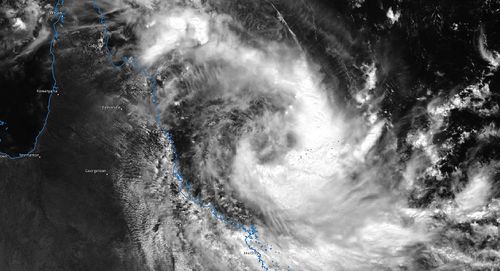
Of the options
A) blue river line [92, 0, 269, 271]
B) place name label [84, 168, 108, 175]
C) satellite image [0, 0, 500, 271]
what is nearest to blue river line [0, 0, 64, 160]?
satellite image [0, 0, 500, 271]

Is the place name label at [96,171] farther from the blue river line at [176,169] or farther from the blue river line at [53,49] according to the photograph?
the blue river line at [176,169]

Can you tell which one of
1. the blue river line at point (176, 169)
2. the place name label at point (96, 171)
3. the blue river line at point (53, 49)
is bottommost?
the place name label at point (96, 171)

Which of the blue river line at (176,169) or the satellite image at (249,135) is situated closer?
the satellite image at (249,135)

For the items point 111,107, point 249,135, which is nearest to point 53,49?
point 111,107

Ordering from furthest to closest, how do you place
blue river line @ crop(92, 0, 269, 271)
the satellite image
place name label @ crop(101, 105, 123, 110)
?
place name label @ crop(101, 105, 123, 110) < blue river line @ crop(92, 0, 269, 271) < the satellite image

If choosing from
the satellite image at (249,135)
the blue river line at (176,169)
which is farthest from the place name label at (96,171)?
the blue river line at (176,169)

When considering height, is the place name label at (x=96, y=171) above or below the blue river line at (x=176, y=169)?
below

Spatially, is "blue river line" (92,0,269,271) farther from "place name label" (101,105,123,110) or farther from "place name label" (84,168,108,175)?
"place name label" (84,168,108,175)
